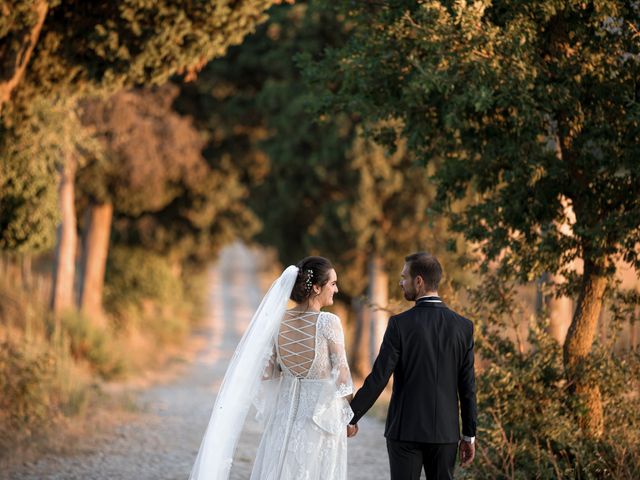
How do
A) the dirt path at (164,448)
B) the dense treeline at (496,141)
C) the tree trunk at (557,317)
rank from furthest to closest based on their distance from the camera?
the dirt path at (164,448) → the tree trunk at (557,317) → the dense treeline at (496,141)

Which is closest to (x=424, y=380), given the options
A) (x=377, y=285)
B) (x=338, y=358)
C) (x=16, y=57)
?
(x=338, y=358)

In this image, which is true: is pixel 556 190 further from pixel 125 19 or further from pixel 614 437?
pixel 125 19

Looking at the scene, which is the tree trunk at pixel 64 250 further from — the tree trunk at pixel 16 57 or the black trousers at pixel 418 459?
the black trousers at pixel 418 459

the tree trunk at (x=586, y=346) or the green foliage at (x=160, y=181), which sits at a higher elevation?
the green foliage at (x=160, y=181)

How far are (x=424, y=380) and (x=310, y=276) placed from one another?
105cm

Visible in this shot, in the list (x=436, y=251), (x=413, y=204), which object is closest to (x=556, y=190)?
(x=436, y=251)

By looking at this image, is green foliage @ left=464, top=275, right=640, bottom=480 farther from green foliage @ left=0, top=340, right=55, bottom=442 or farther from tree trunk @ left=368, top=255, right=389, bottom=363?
tree trunk @ left=368, top=255, right=389, bottom=363

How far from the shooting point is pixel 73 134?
12.0 m

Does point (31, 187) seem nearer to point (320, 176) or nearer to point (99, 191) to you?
point (320, 176)

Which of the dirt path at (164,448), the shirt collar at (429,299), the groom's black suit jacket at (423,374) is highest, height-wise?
the shirt collar at (429,299)

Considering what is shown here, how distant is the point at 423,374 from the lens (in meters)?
5.07

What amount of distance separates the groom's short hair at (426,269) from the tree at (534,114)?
1.46 m

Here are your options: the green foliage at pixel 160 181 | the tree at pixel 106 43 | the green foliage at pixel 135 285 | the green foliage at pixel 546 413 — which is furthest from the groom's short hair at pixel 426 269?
the green foliage at pixel 135 285

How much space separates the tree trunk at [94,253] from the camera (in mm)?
19984
